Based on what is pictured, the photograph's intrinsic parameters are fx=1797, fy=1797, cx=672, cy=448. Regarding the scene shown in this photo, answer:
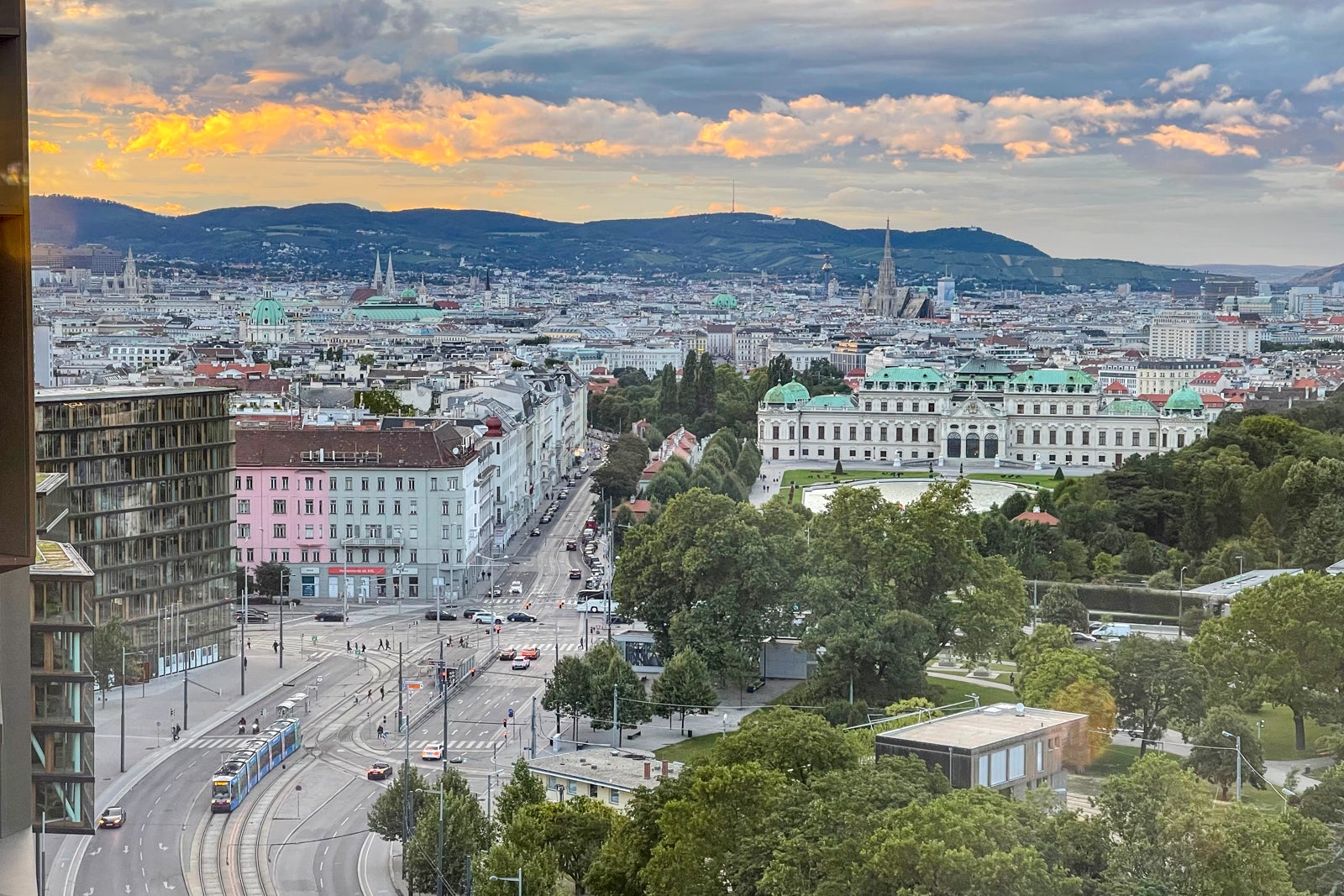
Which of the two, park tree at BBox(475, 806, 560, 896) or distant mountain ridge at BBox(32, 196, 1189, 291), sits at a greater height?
distant mountain ridge at BBox(32, 196, 1189, 291)

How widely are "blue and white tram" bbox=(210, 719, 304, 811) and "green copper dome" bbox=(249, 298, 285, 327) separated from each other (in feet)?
192

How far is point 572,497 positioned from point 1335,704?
22305 millimetres

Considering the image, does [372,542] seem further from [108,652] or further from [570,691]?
[570,691]

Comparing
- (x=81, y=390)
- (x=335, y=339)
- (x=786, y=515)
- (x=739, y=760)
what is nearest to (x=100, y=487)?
(x=81, y=390)

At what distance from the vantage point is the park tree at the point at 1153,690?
1541cm

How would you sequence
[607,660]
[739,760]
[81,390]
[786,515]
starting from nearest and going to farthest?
1. [739,760]
2. [607,660]
3. [81,390]
4. [786,515]

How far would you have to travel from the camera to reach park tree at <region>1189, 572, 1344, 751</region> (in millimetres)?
15734

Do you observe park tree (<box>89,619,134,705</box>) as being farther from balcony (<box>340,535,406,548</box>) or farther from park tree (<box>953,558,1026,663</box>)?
park tree (<box>953,558,1026,663</box>)

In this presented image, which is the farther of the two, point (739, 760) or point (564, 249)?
point (564, 249)

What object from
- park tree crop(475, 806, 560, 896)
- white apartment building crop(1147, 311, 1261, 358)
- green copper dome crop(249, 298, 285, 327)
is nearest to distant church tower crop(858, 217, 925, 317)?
white apartment building crop(1147, 311, 1261, 358)

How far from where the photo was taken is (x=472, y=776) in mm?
15023

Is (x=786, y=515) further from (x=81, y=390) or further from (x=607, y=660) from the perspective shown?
(x=81, y=390)

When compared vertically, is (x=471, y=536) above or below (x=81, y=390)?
below

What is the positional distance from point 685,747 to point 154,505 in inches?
258
